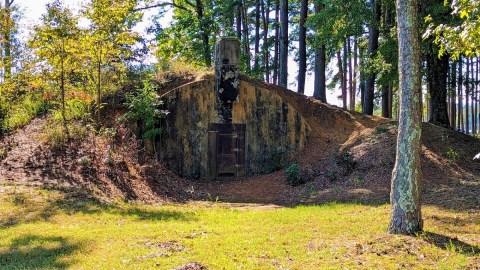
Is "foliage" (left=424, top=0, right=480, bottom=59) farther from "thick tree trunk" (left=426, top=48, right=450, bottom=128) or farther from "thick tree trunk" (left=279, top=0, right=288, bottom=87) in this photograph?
"thick tree trunk" (left=279, top=0, right=288, bottom=87)

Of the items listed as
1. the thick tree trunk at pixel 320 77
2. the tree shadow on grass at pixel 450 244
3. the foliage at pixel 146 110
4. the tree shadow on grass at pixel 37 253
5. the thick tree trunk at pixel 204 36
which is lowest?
the tree shadow on grass at pixel 37 253

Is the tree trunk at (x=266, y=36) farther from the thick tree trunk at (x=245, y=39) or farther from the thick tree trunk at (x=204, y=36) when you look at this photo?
the thick tree trunk at (x=204, y=36)

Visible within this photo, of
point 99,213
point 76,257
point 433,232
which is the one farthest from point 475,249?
point 99,213

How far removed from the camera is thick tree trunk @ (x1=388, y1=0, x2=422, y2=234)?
5.77 meters

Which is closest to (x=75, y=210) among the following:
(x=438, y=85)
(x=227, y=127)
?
(x=227, y=127)

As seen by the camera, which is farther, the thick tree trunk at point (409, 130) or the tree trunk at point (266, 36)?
the tree trunk at point (266, 36)

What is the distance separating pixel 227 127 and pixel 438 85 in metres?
7.44

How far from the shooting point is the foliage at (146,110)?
41.1 feet

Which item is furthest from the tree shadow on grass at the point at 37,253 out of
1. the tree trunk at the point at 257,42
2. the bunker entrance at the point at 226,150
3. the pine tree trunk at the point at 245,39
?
the pine tree trunk at the point at 245,39

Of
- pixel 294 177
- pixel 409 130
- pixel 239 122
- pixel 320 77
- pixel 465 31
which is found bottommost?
pixel 294 177

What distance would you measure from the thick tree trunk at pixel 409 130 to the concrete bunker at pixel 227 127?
8473 millimetres

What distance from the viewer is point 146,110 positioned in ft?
41.1

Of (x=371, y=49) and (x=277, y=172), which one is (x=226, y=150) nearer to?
(x=277, y=172)

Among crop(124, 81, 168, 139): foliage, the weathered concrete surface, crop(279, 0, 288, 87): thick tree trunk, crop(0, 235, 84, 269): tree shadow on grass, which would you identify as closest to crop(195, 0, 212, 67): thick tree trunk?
crop(279, 0, 288, 87): thick tree trunk
